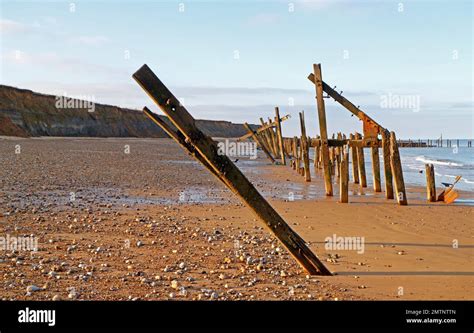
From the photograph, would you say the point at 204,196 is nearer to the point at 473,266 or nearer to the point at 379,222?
the point at 379,222

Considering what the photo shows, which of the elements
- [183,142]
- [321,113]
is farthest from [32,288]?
[321,113]

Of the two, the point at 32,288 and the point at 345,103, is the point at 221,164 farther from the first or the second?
the point at 345,103

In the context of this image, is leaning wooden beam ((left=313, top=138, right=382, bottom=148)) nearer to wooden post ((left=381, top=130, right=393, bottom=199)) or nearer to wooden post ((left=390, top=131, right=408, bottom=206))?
wooden post ((left=381, top=130, right=393, bottom=199))

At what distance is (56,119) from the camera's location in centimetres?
8050

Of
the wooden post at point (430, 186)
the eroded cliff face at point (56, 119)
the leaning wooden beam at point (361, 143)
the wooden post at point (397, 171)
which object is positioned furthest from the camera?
the eroded cliff face at point (56, 119)

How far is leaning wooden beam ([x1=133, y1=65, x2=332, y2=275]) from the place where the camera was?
Result: 6.29 m

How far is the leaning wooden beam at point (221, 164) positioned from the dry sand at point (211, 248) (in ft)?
1.12

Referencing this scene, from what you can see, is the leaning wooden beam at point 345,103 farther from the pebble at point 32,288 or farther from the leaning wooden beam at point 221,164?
the pebble at point 32,288

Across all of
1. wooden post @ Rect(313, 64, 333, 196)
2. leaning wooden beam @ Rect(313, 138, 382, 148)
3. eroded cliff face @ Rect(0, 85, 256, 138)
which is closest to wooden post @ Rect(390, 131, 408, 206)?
leaning wooden beam @ Rect(313, 138, 382, 148)

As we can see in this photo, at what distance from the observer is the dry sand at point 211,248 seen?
6531 mm

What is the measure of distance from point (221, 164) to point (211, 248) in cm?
267

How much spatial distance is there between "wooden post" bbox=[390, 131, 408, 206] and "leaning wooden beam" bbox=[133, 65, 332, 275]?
8.80 metres

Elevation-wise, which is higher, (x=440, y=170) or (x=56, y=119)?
(x=56, y=119)

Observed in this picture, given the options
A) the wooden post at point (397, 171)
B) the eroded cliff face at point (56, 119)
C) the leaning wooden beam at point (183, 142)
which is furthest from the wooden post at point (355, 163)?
the eroded cliff face at point (56, 119)
